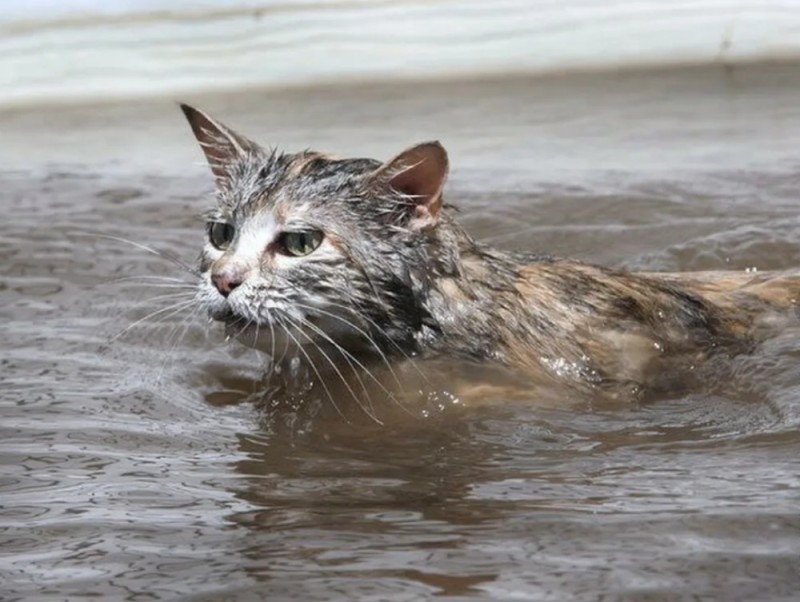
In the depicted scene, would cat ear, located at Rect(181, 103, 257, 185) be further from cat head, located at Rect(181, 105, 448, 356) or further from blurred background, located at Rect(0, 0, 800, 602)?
blurred background, located at Rect(0, 0, 800, 602)

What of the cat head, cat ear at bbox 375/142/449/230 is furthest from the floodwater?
cat ear at bbox 375/142/449/230

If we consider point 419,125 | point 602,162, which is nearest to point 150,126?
point 419,125

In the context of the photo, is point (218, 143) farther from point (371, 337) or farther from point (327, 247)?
point (371, 337)

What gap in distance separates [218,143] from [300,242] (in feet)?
2.49

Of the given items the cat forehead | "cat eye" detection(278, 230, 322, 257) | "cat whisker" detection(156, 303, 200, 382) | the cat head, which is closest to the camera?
the cat head

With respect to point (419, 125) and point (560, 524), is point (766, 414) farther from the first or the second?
point (419, 125)

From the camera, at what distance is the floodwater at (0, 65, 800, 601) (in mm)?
4535

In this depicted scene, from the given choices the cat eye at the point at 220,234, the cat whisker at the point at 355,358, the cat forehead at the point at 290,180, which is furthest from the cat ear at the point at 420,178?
the cat eye at the point at 220,234

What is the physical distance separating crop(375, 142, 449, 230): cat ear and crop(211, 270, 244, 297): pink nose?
2.21 feet

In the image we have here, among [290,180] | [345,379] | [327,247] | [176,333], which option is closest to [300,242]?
[327,247]

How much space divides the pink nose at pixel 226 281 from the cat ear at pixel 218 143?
77cm

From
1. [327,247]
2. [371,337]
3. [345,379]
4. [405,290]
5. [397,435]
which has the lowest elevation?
[397,435]

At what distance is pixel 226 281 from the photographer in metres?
5.58

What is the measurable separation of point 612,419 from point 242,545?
173 cm
